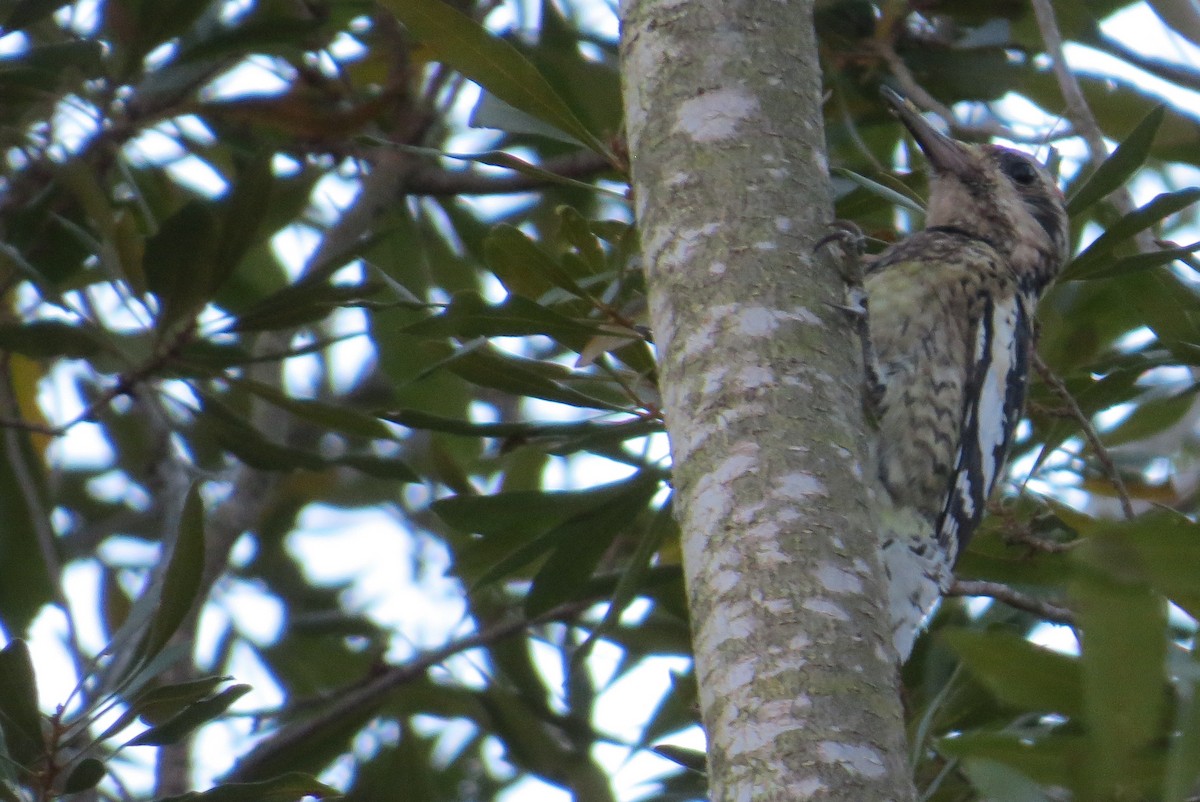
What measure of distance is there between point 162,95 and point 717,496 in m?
2.38

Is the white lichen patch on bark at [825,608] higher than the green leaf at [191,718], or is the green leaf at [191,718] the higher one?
the green leaf at [191,718]

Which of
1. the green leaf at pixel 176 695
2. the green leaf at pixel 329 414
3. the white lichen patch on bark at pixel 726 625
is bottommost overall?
the white lichen patch on bark at pixel 726 625

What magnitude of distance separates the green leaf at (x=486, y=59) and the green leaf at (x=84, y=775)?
1.22 meters

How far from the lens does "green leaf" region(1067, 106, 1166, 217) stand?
7.93ft

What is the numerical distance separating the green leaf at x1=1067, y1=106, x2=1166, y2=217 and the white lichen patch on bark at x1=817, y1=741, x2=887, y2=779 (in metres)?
1.28

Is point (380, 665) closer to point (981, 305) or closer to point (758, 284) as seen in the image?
point (981, 305)

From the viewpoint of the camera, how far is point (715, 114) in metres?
2.00

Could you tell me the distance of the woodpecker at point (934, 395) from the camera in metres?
3.43

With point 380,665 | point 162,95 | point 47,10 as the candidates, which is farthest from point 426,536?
point 47,10

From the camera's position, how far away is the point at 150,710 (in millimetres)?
2389

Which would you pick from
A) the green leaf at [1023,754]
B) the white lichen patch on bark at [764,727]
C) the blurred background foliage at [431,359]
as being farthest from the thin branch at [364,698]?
the green leaf at [1023,754]

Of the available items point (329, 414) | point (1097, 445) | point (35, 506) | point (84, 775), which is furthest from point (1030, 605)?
point (35, 506)

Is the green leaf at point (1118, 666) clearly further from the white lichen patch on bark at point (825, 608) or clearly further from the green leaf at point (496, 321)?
the green leaf at point (496, 321)

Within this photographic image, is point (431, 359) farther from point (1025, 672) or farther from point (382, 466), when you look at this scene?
point (1025, 672)
